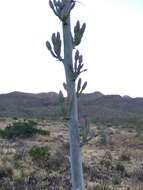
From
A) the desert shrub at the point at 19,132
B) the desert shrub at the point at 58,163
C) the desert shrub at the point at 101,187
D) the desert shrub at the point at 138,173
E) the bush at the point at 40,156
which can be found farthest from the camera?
the desert shrub at the point at 19,132

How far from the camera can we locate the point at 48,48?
689 cm

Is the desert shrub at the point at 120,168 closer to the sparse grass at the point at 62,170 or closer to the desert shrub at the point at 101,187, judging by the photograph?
the sparse grass at the point at 62,170

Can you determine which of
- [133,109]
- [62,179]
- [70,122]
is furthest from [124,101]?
[70,122]

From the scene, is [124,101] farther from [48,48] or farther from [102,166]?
[48,48]

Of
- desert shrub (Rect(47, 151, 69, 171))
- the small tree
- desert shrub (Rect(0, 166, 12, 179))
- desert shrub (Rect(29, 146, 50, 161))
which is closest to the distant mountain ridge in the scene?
desert shrub (Rect(47, 151, 69, 171))

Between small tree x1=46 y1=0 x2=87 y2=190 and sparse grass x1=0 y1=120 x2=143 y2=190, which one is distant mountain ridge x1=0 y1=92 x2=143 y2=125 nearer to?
sparse grass x1=0 y1=120 x2=143 y2=190

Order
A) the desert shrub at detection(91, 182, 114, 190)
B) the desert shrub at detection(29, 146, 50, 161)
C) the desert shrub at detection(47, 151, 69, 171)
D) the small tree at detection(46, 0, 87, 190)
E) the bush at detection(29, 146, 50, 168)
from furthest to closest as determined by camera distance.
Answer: the desert shrub at detection(29, 146, 50, 161) → the bush at detection(29, 146, 50, 168) → the desert shrub at detection(47, 151, 69, 171) → the desert shrub at detection(91, 182, 114, 190) → the small tree at detection(46, 0, 87, 190)

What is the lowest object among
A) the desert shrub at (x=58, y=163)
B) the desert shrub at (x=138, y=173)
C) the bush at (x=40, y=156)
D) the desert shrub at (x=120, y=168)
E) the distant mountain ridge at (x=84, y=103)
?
the desert shrub at (x=138, y=173)

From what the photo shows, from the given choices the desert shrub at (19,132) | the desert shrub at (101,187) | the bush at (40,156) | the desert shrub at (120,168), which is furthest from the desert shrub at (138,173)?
the desert shrub at (19,132)

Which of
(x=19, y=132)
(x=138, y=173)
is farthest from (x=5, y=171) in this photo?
(x=19, y=132)

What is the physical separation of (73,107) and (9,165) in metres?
Result: 8.77

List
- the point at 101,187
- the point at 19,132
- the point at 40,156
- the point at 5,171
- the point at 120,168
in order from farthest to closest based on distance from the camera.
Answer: the point at 19,132 < the point at 120,168 < the point at 40,156 < the point at 5,171 < the point at 101,187

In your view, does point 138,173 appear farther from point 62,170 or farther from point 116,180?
point 62,170

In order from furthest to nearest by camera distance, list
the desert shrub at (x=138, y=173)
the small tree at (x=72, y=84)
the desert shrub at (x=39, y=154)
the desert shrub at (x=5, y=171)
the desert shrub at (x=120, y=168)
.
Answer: the desert shrub at (x=120, y=168) → the desert shrub at (x=39, y=154) → the desert shrub at (x=138, y=173) → the desert shrub at (x=5, y=171) → the small tree at (x=72, y=84)
